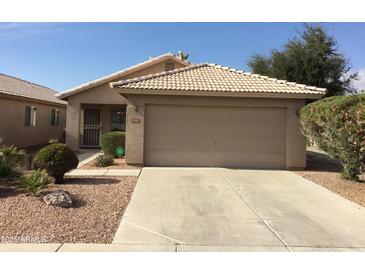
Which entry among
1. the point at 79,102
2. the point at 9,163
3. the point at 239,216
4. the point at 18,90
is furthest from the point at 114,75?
the point at 239,216

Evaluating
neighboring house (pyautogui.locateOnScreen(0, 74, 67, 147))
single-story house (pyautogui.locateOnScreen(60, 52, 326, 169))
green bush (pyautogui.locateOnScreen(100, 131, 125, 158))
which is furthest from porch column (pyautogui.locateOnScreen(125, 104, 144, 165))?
neighboring house (pyautogui.locateOnScreen(0, 74, 67, 147))

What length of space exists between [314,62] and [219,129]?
1027 centimetres

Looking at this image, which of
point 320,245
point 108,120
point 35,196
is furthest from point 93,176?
point 108,120

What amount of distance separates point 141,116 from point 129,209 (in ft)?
19.9

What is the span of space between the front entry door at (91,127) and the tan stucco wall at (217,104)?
8.28 metres

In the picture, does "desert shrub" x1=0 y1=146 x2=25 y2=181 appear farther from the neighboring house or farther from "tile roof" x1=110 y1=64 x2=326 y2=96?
the neighboring house

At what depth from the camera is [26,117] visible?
18.7 metres

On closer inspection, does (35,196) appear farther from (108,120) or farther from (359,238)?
(108,120)

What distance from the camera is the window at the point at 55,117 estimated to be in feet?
75.0

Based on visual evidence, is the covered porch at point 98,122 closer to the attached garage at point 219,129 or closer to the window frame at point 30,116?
the window frame at point 30,116

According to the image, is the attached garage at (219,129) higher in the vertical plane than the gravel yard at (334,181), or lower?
higher

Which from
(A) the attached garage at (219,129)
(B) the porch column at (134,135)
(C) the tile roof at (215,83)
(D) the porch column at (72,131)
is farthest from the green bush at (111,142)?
(D) the porch column at (72,131)

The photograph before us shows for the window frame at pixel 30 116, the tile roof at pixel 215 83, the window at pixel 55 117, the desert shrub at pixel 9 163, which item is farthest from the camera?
the window at pixel 55 117

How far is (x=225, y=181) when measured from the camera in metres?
9.84
